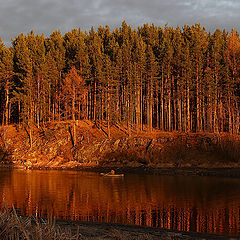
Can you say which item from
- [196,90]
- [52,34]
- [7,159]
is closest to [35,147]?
[7,159]

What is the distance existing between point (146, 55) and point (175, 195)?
41.3 meters

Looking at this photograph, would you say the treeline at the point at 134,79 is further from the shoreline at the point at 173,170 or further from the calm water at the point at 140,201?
the calm water at the point at 140,201

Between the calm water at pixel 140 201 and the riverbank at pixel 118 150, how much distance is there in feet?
29.2

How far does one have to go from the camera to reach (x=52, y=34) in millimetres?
82688

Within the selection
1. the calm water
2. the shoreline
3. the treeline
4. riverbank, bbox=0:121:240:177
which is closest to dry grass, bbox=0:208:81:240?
the calm water

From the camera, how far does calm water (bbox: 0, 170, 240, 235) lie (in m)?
17.1

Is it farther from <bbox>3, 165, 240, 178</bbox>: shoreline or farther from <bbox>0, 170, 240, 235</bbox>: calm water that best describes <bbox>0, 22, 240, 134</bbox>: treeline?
<bbox>0, 170, 240, 235</bbox>: calm water

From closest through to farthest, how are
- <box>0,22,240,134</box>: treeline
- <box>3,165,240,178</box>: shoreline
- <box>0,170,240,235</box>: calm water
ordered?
<box>0,170,240,235</box>: calm water
<box>3,165,240,178</box>: shoreline
<box>0,22,240,134</box>: treeline

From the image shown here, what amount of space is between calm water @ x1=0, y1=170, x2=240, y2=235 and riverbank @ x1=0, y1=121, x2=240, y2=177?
8.91 m

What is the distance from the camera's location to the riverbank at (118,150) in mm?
43469

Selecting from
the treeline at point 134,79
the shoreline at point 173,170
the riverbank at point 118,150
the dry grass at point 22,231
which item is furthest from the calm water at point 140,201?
the treeline at point 134,79

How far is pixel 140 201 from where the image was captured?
77.0ft

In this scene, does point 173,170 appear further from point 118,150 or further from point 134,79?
point 134,79

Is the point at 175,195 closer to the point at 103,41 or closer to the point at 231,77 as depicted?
the point at 231,77
